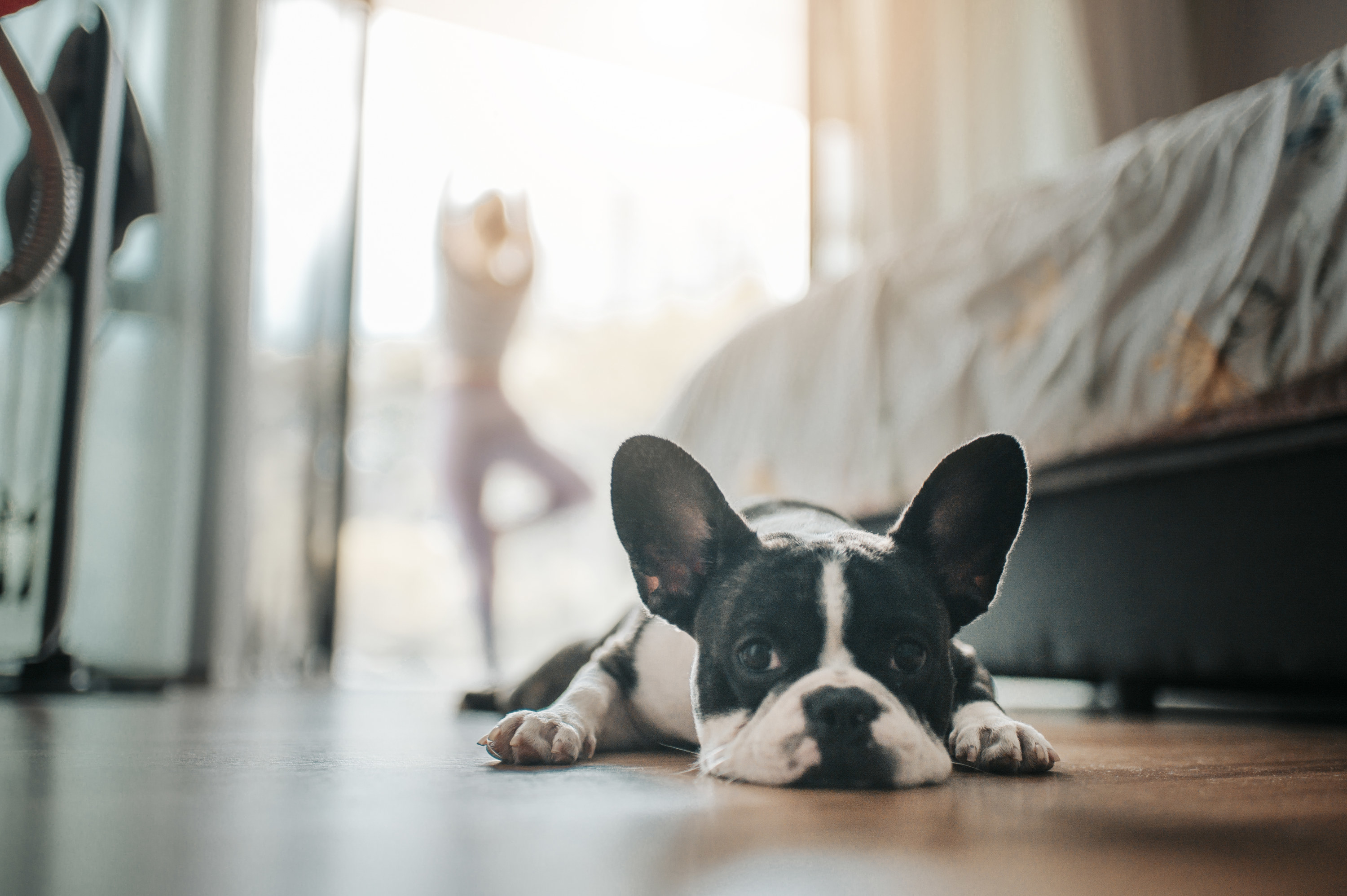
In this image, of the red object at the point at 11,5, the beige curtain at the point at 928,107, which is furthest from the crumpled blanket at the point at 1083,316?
the beige curtain at the point at 928,107

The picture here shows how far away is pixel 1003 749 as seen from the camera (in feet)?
3.18

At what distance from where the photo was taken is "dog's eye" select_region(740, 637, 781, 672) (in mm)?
910

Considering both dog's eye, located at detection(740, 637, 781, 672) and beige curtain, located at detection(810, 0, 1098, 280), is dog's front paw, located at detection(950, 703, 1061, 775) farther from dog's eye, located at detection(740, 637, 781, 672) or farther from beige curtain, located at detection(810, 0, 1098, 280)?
beige curtain, located at detection(810, 0, 1098, 280)

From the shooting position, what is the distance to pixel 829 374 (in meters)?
2.33

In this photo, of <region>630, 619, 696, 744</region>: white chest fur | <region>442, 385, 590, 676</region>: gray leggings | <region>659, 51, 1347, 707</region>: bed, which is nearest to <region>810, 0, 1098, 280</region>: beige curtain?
<region>442, 385, 590, 676</region>: gray leggings

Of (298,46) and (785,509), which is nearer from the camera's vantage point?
(785,509)

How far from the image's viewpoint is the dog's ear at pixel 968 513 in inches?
38.7

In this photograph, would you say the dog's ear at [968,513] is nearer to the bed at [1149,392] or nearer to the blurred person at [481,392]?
the bed at [1149,392]

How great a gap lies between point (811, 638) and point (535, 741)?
318mm

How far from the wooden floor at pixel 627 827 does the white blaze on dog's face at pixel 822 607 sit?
4cm

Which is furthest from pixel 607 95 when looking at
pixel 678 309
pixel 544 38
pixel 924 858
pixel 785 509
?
pixel 924 858

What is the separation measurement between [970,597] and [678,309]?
3.81 meters

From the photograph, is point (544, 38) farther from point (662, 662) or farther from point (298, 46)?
point (662, 662)

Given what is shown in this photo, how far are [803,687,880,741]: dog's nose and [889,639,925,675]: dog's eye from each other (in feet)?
0.25
